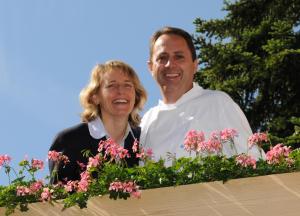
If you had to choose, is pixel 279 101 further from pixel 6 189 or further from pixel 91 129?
pixel 6 189

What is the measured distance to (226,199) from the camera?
355cm

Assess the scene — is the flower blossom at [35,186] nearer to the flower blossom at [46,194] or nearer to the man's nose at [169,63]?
the flower blossom at [46,194]

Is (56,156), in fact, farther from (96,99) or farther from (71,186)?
(96,99)

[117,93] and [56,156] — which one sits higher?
[117,93]

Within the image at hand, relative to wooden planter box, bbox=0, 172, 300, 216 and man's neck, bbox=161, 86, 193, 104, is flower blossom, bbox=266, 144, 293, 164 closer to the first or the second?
wooden planter box, bbox=0, 172, 300, 216

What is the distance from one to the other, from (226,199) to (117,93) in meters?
1.58

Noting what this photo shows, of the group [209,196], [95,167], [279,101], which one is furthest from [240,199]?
[279,101]

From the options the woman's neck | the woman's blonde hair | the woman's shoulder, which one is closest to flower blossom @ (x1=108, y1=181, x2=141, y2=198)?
the woman's shoulder

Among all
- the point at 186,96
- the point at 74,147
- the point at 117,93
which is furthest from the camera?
the point at 186,96

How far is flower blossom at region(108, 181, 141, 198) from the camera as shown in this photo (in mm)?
3594

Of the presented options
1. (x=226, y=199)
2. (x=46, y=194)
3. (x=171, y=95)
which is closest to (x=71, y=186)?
(x=46, y=194)

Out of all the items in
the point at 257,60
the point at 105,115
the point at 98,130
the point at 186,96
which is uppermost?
the point at 257,60

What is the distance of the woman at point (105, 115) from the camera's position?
473cm

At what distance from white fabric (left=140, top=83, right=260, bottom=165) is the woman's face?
0.26 m
